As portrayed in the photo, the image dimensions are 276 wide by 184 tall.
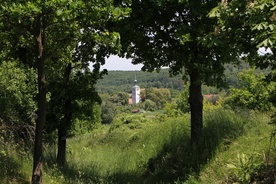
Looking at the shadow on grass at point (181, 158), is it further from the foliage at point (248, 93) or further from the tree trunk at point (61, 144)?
the foliage at point (248, 93)

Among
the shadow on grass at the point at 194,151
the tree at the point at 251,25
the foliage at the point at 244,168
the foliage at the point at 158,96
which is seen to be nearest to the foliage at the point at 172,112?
the shadow on grass at the point at 194,151

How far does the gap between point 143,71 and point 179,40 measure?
1.82 metres

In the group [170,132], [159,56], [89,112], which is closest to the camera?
[159,56]

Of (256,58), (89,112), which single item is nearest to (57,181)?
(89,112)

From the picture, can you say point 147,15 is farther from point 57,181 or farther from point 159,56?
point 57,181

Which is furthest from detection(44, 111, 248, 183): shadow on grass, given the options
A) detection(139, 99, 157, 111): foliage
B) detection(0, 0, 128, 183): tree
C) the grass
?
detection(139, 99, 157, 111): foliage

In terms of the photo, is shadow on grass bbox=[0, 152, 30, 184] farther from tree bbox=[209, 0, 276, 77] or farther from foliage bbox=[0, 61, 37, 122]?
tree bbox=[209, 0, 276, 77]

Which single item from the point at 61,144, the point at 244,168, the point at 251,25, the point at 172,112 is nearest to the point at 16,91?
the point at 61,144

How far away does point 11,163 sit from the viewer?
7789 mm

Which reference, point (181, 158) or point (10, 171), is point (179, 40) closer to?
point (181, 158)

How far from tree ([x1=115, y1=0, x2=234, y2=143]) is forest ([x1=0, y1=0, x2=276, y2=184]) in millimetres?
28

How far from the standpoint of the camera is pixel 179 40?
8.91 metres

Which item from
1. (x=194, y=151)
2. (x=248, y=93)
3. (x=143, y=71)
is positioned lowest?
(x=194, y=151)

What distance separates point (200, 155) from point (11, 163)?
462 cm
